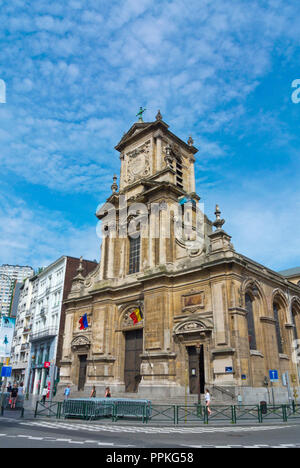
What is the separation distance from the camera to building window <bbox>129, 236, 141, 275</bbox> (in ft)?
108

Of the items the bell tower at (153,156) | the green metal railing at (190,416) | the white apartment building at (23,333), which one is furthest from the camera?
the white apartment building at (23,333)

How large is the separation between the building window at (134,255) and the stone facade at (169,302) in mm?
109

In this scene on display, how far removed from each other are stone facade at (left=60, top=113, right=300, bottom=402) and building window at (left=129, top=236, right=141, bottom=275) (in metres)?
0.11

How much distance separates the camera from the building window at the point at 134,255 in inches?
1302

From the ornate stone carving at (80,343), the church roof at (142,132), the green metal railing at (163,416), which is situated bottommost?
the green metal railing at (163,416)

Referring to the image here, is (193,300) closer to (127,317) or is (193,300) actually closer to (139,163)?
(127,317)

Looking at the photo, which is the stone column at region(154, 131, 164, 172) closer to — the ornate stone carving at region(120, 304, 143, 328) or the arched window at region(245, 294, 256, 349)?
the ornate stone carving at region(120, 304, 143, 328)

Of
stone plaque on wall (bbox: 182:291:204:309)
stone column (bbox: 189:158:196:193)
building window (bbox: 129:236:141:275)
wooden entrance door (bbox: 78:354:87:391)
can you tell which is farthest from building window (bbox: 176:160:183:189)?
wooden entrance door (bbox: 78:354:87:391)

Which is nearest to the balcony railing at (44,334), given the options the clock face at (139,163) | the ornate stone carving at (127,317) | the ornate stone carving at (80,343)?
the ornate stone carving at (80,343)

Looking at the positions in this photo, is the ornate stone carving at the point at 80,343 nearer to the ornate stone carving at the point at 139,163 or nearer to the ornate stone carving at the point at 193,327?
the ornate stone carving at the point at 193,327

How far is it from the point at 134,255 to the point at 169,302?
7.49 meters

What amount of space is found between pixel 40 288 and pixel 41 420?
39184mm

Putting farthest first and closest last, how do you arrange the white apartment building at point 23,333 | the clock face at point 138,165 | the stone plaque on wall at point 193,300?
1. the white apartment building at point 23,333
2. the clock face at point 138,165
3. the stone plaque on wall at point 193,300

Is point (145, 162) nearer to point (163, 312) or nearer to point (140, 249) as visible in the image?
point (140, 249)
